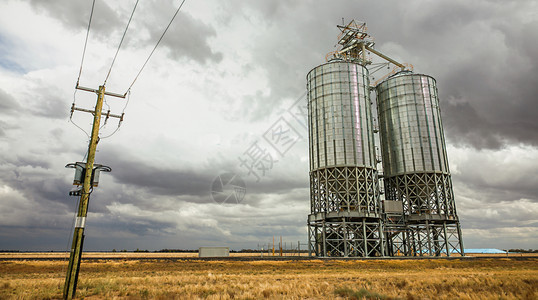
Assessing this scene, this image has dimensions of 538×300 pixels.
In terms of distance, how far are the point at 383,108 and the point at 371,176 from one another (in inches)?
709

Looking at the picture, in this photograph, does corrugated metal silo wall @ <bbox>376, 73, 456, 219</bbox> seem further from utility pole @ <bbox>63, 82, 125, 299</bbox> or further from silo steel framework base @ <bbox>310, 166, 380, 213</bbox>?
utility pole @ <bbox>63, 82, 125, 299</bbox>

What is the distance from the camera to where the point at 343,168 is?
177ft

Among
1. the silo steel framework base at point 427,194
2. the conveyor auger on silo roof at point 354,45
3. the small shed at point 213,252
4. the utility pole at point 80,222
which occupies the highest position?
the conveyor auger on silo roof at point 354,45

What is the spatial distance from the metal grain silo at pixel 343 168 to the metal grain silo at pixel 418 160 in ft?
24.1

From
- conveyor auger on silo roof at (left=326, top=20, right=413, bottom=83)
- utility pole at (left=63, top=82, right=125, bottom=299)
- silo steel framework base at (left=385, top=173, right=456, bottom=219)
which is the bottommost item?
utility pole at (left=63, top=82, right=125, bottom=299)

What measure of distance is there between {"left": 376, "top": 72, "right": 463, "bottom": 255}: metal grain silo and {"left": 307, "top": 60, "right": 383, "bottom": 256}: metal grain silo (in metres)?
7.34

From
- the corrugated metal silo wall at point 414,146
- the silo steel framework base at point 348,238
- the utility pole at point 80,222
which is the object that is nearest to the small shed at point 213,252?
the silo steel framework base at point 348,238

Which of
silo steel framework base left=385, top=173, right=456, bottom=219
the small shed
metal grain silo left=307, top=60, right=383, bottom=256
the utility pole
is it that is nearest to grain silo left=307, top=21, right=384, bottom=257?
metal grain silo left=307, top=60, right=383, bottom=256

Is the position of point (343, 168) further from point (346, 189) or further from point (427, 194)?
point (427, 194)

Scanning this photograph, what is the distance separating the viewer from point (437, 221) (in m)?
56.9

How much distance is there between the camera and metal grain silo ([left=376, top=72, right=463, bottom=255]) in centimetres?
5684

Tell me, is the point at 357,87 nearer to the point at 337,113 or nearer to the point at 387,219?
the point at 337,113

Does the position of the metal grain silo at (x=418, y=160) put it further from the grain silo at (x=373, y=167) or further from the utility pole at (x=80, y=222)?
the utility pole at (x=80, y=222)

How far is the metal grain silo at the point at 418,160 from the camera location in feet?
186
